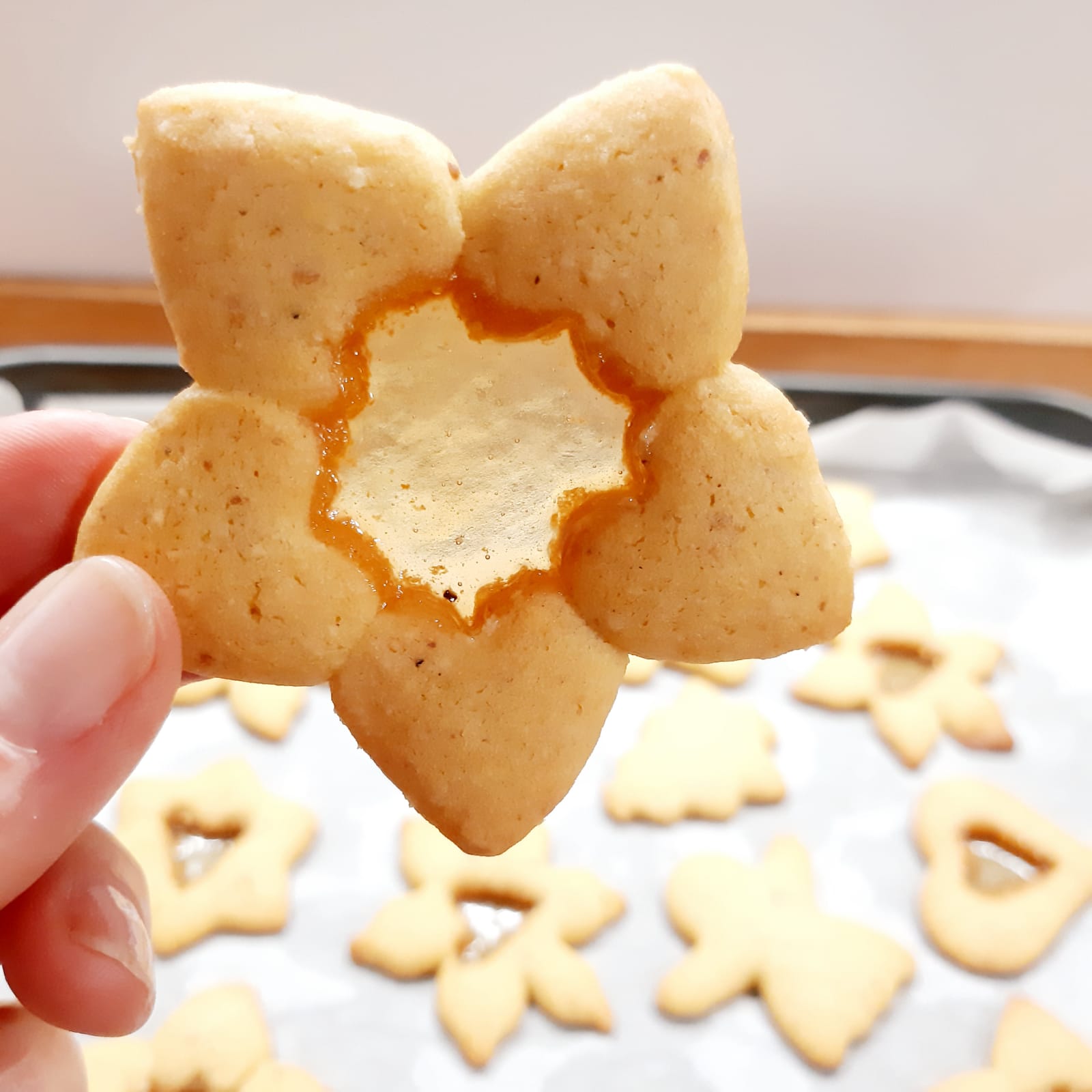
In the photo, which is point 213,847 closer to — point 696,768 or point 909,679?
point 696,768

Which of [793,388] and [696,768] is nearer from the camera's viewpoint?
[696,768]

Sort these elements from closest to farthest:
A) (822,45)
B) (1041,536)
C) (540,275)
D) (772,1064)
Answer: (540,275), (772,1064), (822,45), (1041,536)

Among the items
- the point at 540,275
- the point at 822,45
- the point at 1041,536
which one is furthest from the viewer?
the point at 1041,536

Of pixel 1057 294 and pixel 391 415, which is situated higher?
pixel 391 415

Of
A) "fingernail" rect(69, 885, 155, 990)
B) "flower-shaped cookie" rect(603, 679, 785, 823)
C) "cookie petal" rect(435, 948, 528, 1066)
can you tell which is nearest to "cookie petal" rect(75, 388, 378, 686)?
"fingernail" rect(69, 885, 155, 990)

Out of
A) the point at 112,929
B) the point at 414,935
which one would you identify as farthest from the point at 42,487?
the point at 414,935

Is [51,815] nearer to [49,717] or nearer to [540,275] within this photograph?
[49,717]

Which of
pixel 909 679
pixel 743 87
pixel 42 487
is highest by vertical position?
pixel 743 87

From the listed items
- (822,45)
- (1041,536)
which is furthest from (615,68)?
(1041,536)
